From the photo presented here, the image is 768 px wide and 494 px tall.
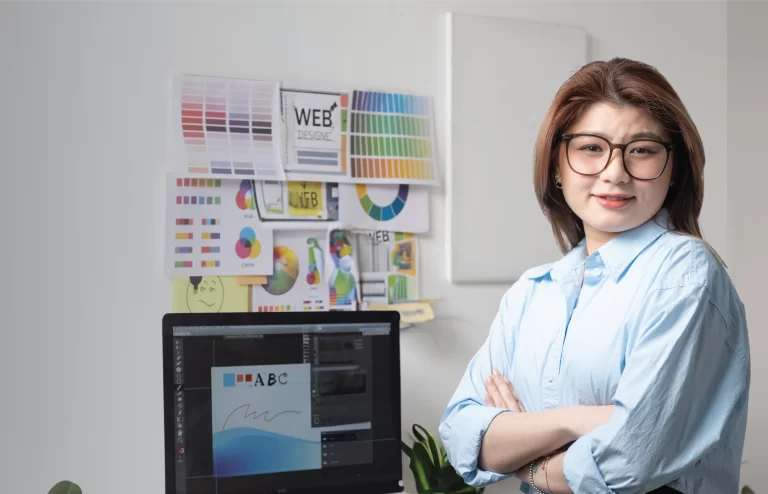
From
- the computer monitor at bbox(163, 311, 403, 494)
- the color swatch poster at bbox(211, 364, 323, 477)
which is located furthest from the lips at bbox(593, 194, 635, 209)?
the color swatch poster at bbox(211, 364, 323, 477)

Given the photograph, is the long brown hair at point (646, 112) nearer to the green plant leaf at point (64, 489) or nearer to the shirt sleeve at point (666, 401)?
the shirt sleeve at point (666, 401)

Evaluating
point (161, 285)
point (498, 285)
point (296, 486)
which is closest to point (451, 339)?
point (498, 285)

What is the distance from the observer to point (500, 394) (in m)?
1.34

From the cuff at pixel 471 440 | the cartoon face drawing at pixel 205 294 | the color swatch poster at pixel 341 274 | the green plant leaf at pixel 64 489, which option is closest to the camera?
the cuff at pixel 471 440

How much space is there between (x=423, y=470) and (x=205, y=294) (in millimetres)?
696

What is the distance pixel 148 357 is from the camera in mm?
1772

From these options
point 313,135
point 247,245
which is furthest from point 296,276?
point 313,135

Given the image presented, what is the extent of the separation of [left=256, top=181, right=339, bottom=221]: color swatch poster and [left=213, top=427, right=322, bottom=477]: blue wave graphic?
555mm

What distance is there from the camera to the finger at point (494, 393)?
4.35 ft

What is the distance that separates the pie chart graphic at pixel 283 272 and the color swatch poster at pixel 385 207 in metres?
0.17

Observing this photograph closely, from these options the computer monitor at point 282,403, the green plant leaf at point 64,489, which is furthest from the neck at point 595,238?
the green plant leaf at point 64,489

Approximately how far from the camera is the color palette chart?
196 centimetres

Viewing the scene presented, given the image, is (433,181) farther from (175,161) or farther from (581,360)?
(581,360)

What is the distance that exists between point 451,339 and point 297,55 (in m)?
0.87
